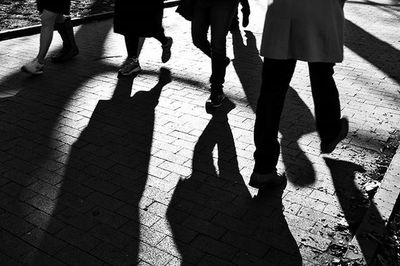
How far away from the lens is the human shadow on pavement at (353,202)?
10.4 feet

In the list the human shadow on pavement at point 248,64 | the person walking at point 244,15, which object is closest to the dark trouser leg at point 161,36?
the human shadow on pavement at point 248,64

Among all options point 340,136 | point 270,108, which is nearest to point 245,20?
point 340,136

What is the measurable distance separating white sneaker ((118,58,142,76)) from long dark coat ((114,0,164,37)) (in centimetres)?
36

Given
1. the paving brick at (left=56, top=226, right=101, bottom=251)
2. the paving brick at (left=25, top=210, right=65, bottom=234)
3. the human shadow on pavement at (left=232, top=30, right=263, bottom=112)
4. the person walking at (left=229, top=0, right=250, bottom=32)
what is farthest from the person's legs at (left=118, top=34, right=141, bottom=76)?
the paving brick at (left=56, top=226, right=101, bottom=251)

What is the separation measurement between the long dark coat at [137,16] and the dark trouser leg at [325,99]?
2858 millimetres

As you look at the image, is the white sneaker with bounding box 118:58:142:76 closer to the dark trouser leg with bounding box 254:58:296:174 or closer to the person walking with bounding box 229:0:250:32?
the person walking with bounding box 229:0:250:32

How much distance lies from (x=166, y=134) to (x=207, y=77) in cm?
183

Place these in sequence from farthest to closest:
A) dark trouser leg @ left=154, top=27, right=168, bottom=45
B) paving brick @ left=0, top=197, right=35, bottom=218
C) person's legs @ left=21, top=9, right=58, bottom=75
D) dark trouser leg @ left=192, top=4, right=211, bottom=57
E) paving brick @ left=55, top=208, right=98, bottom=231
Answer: dark trouser leg @ left=154, top=27, right=168, bottom=45, person's legs @ left=21, top=9, right=58, bottom=75, dark trouser leg @ left=192, top=4, right=211, bottom=57, paving brick @ left=0, top=197, right=35, bottom=218, paving brick @ left=55, top=208, right=98, bottom=231

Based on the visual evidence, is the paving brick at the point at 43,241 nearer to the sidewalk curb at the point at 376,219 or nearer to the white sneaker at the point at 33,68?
the sidewalk curb at the point at 376,219

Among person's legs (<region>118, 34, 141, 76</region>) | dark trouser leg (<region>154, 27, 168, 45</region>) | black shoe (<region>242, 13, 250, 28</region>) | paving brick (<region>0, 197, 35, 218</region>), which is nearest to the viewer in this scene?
paving brick (<region>0, 197, 35, 218</region>)

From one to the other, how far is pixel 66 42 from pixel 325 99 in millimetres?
4213

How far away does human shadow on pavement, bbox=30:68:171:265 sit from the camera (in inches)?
122

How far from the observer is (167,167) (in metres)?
4.08

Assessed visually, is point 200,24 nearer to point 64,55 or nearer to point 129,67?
point 129,67
